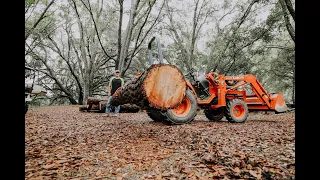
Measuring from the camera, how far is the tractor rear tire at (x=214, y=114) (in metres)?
8.02

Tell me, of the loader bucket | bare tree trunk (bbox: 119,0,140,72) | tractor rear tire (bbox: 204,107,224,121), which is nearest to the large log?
tractor rear tire (bbox: 204,107,224,121)

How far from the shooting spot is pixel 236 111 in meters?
7.54

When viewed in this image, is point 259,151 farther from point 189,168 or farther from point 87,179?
point 87,179

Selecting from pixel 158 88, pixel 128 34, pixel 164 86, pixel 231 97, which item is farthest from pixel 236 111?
pixel 128 34

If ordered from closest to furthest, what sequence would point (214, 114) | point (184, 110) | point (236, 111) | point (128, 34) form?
point (184, 110), point (236, 111), point (214, 114), point (128, 34)

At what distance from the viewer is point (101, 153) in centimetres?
365

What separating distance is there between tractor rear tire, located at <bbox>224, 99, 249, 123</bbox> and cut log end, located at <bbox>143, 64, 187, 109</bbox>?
2.58 meters

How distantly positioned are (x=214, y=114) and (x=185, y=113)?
226cm

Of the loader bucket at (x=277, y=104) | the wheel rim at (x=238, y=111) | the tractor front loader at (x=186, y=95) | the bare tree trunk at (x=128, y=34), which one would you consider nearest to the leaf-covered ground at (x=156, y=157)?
the tractor front loader at (x=186, y=95)

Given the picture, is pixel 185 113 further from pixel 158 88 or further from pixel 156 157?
pixel 156 157

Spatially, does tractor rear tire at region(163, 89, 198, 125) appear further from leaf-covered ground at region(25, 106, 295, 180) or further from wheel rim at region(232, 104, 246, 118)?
wheel rim at region(232, 104, 246, 118)
